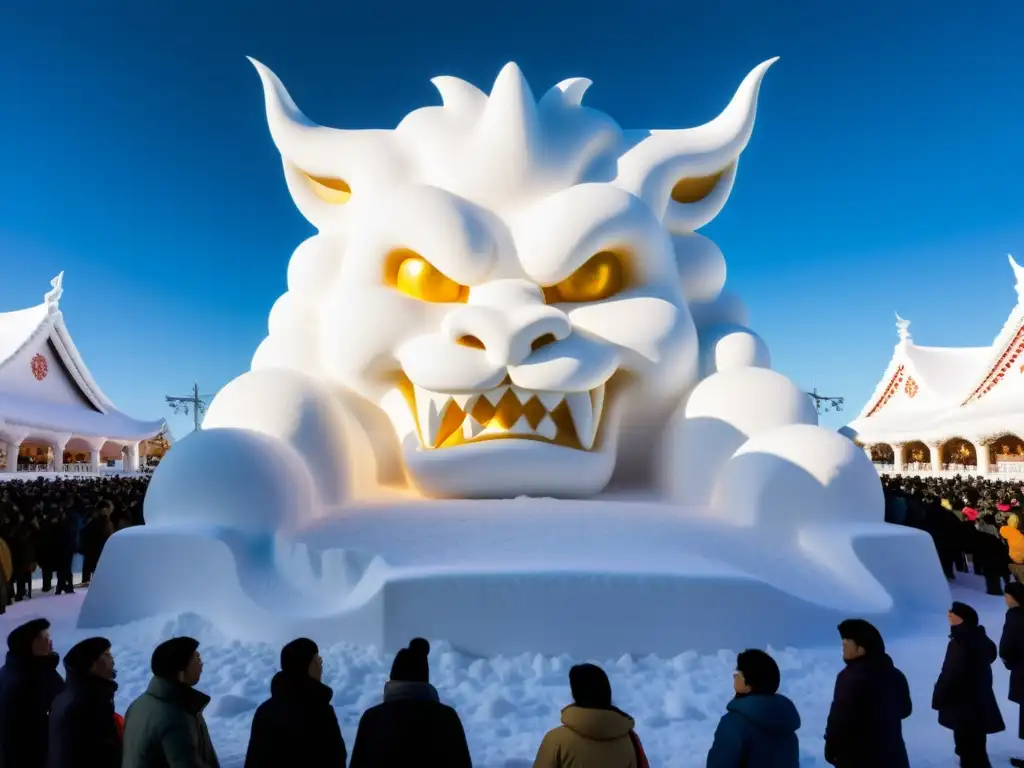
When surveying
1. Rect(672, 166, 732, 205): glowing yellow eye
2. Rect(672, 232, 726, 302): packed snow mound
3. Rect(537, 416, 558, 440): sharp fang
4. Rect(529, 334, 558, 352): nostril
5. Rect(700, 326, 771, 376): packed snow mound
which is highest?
Rect(672, 166, 732, 205): glowing yellow eye

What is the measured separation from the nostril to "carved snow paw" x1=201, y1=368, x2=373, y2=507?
1.92 metres

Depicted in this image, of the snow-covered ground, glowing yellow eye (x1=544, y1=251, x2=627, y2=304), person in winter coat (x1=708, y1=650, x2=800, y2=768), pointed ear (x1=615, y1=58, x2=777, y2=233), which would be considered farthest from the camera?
pointed ear (x1=615, y1=58, x2=777, y2=233)

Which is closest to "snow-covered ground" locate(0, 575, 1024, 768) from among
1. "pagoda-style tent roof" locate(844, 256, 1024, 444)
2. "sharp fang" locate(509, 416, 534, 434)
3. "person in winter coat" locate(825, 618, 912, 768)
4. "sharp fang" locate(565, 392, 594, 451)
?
"person in winter coat" locate(825, 618, 912, 768)

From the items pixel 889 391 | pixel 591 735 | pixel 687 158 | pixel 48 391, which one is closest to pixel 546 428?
pixel 687 158

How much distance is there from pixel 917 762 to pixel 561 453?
3.48 meters

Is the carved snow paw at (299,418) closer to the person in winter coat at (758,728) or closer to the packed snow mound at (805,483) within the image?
the packed snow mound at (805,483)

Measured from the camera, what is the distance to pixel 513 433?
6.36 m

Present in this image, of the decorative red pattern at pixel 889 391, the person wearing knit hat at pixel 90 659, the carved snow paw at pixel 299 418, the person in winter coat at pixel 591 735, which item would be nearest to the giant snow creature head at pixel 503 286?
the carved snow paw at pixel 299 418

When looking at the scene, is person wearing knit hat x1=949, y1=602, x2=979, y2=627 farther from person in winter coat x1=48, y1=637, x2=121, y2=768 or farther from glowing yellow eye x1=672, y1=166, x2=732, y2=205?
glowing yellow eye x1=672, y1=166, x2=732, y2=205

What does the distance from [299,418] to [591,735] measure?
4766 millimetres

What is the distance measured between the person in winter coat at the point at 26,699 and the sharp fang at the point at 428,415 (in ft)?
13.2

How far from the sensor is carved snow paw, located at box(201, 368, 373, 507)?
625cm

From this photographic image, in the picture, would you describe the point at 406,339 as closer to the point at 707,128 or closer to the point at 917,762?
the point at 707,128

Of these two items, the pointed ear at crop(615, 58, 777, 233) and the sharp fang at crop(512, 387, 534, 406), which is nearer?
the sharp fang at crop(512, 387, 534, 406)
